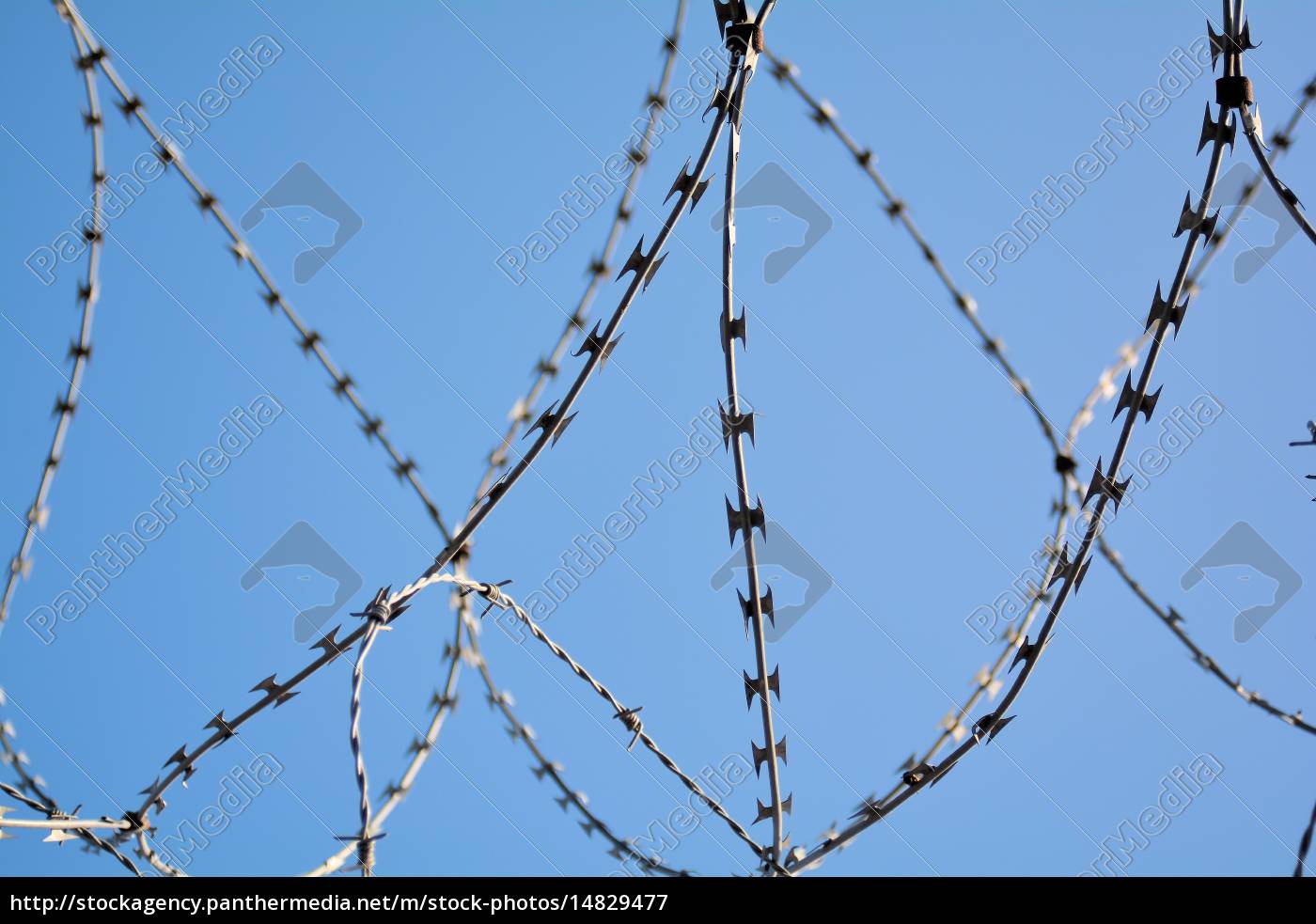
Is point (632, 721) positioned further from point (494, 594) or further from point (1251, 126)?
point (1251, 126)

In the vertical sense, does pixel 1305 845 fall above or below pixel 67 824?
above

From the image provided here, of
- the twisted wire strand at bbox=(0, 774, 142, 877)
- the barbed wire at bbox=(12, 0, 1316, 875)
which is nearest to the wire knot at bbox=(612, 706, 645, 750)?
the barbed wire at bbox=(12, 0, 1316, 875)

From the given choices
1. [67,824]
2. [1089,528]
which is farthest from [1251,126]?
[67,824]

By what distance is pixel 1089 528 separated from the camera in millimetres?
5367

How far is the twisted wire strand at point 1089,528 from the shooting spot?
5.23m

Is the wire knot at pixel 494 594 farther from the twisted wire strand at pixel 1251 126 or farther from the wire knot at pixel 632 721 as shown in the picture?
the twisted wire strand at pixel 1251 126

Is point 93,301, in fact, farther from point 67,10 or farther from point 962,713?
point 962,713

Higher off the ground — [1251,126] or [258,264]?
[1251,126]

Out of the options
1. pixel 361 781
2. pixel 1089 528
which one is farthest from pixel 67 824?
pixel 1089 528

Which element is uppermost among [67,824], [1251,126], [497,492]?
[1251,126]

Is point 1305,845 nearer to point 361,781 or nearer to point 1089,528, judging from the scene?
point 1089,528

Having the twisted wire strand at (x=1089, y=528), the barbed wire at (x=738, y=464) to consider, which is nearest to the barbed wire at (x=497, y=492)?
the barbed wire at (x=738, y=464)
